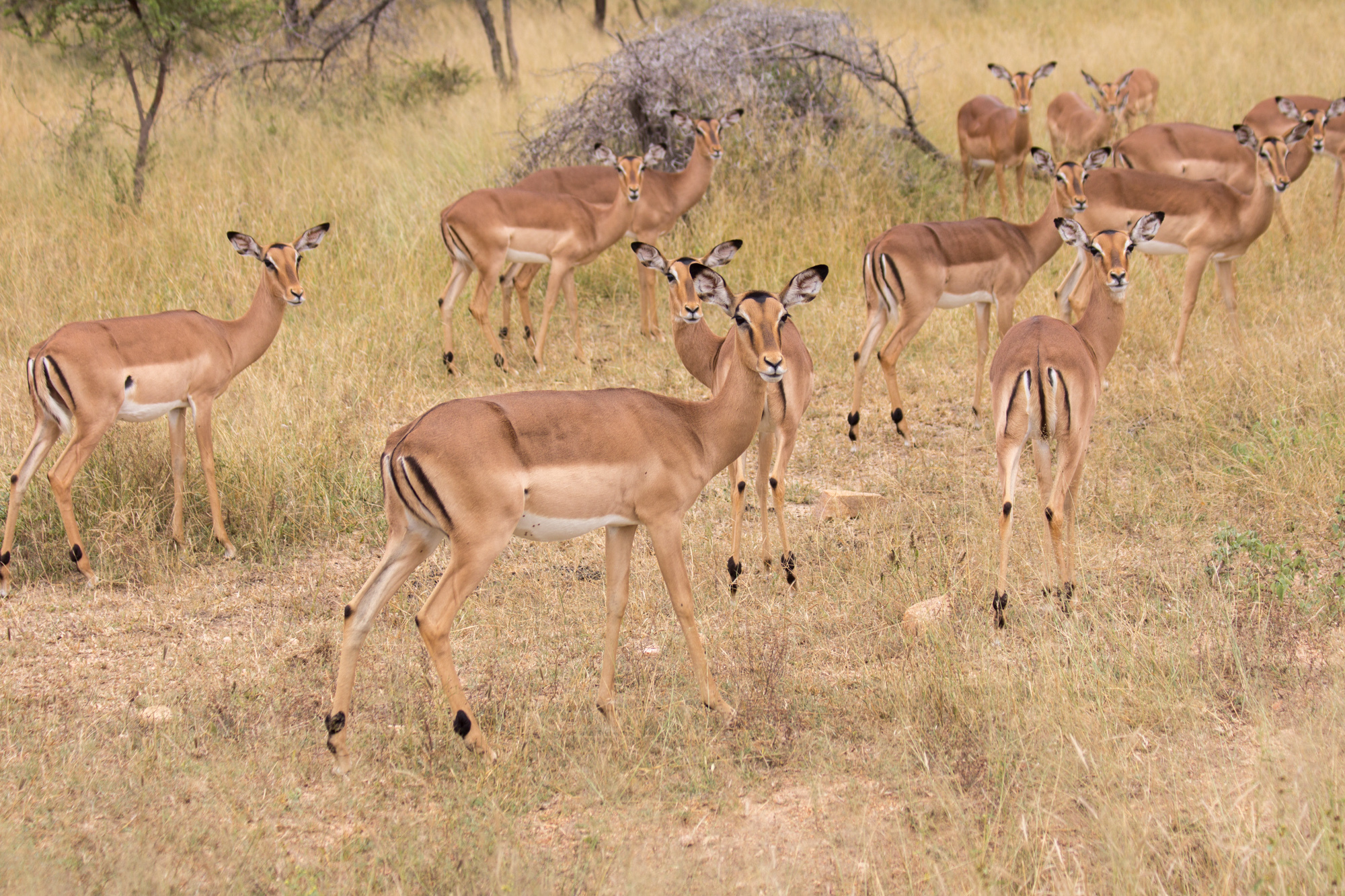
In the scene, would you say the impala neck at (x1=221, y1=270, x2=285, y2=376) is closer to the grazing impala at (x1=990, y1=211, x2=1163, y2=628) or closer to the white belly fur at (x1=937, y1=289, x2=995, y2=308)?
the grazing impala at (x1=990, y1=211, x2=1163, y2=628)

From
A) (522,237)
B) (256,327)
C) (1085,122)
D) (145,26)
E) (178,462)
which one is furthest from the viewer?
(1085,122)

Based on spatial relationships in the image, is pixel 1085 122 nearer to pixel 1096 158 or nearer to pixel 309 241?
pixel 1096 158

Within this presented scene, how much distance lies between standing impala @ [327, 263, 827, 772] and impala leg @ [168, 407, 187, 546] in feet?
7.19

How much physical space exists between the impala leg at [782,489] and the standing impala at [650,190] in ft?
11.3

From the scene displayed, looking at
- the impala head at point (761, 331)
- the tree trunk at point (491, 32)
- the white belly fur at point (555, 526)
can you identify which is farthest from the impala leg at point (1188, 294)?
the tree trunk at point (491, 32)

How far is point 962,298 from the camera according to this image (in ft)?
23.6

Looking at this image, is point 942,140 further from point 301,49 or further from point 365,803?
point 365,803

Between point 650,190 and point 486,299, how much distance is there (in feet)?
5.21

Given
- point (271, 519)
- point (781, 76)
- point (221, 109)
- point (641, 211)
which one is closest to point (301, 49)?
point (221, 109)

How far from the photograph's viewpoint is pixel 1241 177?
10.5 meters

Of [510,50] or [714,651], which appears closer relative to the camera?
[714,651]

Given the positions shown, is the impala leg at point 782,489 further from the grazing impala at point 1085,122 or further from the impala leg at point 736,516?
the grazing impala at point 1085,122

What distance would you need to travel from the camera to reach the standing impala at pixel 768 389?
5.22 meters

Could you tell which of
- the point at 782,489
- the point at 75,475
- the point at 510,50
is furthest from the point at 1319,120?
the point at 75,475
